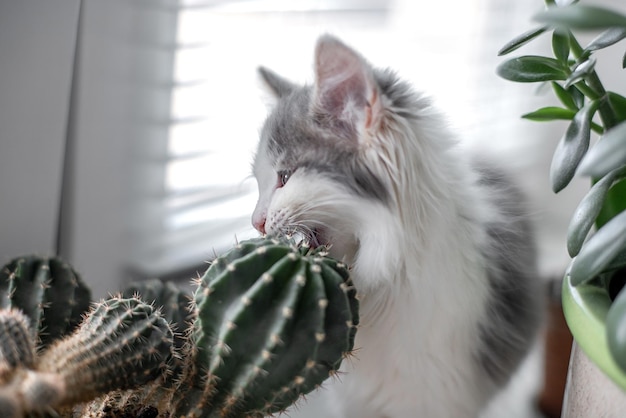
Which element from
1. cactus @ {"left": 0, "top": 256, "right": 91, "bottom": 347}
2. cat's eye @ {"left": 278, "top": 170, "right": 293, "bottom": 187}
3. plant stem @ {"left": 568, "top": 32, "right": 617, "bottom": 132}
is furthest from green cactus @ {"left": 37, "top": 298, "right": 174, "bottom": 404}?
plant stem @ {"left": 568, "top": 32, "right": 617, "bottom": 132}

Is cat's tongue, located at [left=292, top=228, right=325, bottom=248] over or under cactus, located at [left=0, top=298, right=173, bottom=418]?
over

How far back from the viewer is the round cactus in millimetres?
726

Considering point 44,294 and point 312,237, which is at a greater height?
point 312,237

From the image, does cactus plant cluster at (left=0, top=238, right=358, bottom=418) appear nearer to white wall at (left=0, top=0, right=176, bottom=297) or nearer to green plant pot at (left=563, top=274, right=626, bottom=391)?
green plant pot at (left=563, top=274, right=626, bottom=391)

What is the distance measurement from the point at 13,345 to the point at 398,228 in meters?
0.50

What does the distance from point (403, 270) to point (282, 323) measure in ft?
0.90

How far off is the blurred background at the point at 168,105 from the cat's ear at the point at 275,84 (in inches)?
2.0

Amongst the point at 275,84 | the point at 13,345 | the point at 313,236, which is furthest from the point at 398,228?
the point at 13,345

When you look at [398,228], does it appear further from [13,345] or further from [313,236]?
[13,345]

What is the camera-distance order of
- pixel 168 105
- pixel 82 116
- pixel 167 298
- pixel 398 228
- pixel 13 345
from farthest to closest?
pixel 168 105, pixel 82 116, pixel 167 298, pixel 398 228, pixel 13 345

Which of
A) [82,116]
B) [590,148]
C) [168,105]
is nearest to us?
[590,148]

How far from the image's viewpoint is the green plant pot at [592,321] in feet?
2.08

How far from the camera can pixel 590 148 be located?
0.78 m

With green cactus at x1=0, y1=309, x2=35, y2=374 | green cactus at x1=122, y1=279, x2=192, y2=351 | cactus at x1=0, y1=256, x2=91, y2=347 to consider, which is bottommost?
green cactus at x1=122, y1=279, x2=192, y2=351
